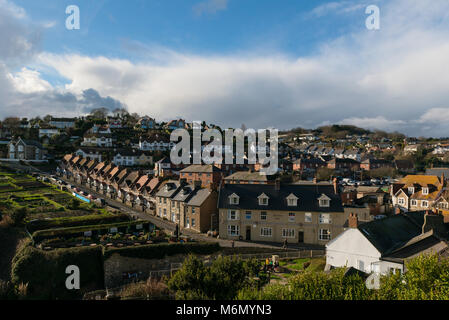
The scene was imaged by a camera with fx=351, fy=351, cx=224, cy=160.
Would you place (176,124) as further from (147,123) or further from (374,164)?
(374,164)

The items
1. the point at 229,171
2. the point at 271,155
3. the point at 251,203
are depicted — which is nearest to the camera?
the point at 251,203

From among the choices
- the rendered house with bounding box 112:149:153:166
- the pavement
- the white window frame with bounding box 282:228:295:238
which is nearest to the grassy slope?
the pavement

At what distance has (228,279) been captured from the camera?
23.0m

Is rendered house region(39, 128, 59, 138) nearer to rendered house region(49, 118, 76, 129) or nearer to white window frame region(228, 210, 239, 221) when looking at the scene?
rendered house region(49, 118, 76, 129)

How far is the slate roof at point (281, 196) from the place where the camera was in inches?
1784

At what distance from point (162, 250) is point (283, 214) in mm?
16827

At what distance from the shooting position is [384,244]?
32031 mm

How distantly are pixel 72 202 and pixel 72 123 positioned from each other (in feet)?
336

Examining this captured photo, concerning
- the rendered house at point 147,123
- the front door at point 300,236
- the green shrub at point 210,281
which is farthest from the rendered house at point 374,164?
the green shrub at point 210,281

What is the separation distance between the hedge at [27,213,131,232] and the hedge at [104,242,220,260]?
514 inches

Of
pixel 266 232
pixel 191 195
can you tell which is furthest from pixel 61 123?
pixel 266 232
